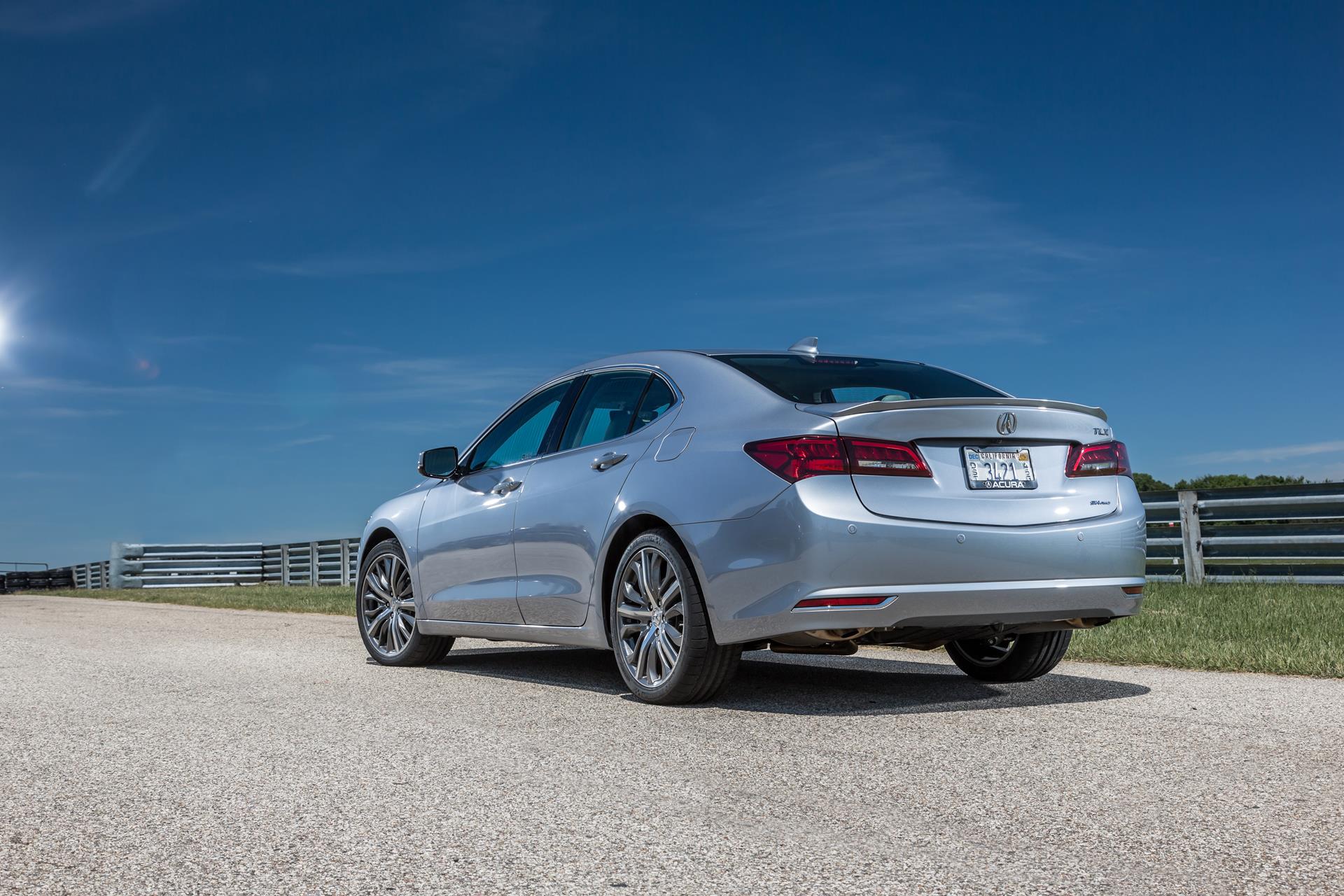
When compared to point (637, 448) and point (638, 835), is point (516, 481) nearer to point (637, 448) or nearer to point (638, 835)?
point (637, 448)

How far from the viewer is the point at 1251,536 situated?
1831cm

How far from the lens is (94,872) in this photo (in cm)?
304

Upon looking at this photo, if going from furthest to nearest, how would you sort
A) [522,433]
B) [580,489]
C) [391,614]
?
[391,614], [522,433], [580,489]

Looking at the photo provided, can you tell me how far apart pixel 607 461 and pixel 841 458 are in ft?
4.70

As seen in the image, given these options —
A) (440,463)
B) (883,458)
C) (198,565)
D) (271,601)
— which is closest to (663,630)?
(883,458)

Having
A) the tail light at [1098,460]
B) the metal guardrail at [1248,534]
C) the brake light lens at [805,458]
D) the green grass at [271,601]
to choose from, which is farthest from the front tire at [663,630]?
the metal guardrail at [1248,534]

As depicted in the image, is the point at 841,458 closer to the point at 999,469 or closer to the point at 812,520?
the point at 812,520

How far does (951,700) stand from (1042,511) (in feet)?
3.61

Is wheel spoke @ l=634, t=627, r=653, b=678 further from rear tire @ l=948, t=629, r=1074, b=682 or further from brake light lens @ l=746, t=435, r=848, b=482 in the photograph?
rear tire @ l=948, t=629, r=1074, b=682

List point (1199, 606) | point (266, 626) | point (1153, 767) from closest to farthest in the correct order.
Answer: point (1153, 767)
point (1199, 606)
point (266, 626)

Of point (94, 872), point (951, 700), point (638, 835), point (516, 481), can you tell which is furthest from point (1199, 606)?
point (94, 872)

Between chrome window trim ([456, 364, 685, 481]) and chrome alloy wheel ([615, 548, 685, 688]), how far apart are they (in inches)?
26.6

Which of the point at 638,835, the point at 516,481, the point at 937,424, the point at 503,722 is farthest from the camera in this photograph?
the point at 516,481

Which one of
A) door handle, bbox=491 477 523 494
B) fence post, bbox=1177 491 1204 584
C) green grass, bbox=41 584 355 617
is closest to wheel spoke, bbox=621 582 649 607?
door handle, bbox=491 477 523 494
